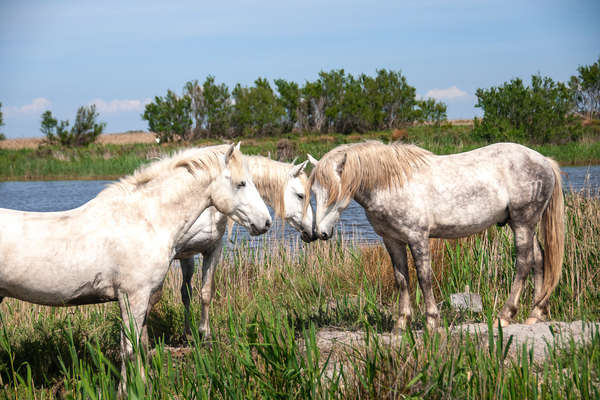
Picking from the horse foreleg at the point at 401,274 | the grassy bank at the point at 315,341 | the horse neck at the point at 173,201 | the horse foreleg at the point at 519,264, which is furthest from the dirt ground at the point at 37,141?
the horse neck at the point at 173,201

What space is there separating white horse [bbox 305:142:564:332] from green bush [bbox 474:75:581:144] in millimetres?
27192

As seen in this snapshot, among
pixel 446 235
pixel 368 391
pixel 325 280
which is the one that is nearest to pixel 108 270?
pixel 368 391

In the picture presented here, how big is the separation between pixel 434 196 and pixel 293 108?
48004 mm

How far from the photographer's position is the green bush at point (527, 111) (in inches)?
1217

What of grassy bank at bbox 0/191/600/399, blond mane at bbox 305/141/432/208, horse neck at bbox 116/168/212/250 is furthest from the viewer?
blond mane at bbox 305/141/432/208

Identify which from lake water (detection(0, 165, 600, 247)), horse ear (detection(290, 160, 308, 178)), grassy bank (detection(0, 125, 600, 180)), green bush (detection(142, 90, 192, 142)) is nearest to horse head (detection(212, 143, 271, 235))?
horse ear (detection(290, 160, 308, 178))

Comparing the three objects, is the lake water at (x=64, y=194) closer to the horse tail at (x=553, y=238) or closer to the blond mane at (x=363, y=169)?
the horse tail at (x=553, y=238)

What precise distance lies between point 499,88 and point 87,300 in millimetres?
32018

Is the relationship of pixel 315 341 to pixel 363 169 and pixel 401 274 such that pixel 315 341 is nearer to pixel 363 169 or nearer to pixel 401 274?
pixel 363 169

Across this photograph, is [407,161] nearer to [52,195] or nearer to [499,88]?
[52,195]

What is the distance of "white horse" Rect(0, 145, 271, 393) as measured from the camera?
3.11 metres

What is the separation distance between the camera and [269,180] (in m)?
5.40

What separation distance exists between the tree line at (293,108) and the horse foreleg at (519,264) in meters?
44.4

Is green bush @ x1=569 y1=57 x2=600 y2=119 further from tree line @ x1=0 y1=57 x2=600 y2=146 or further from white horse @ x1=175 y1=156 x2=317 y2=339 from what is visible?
white horse @ x1=175 y1=156 x2=317 y2=339
